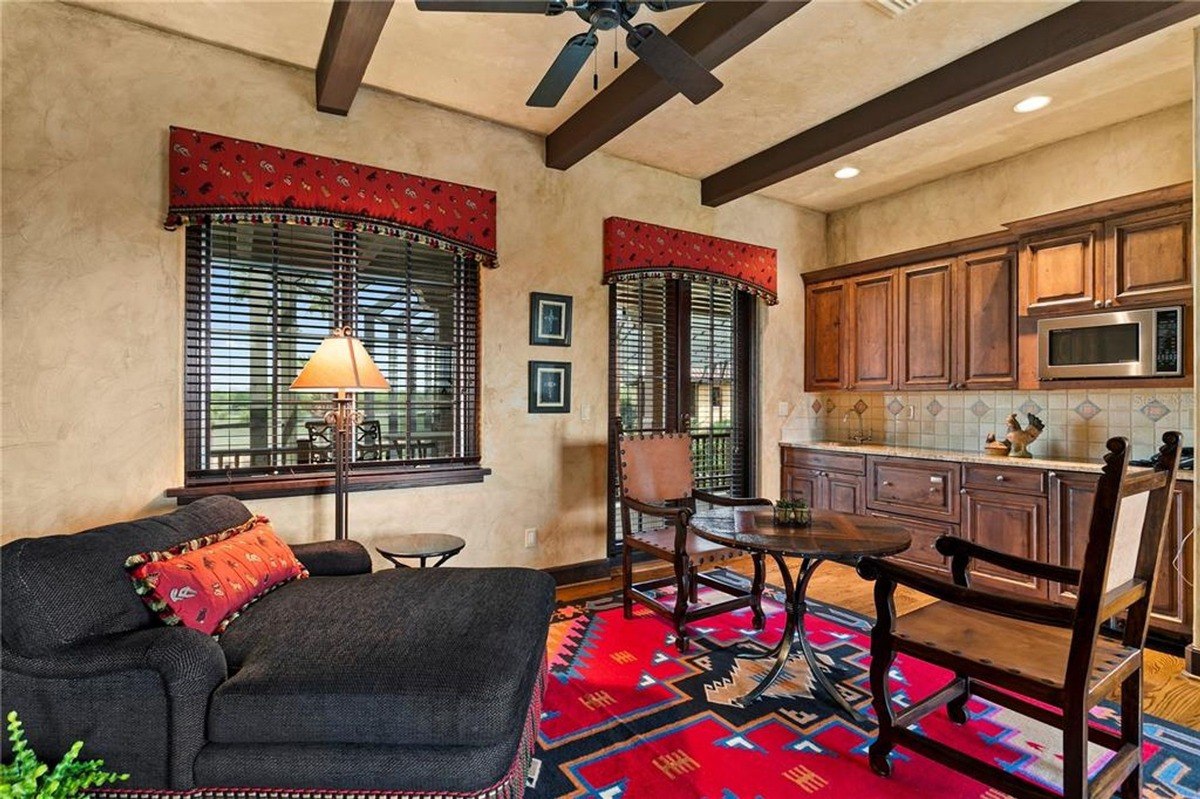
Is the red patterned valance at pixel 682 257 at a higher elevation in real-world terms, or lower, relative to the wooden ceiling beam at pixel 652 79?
lower

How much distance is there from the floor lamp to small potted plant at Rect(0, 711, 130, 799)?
1.41 m

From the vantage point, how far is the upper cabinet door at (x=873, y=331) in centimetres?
441

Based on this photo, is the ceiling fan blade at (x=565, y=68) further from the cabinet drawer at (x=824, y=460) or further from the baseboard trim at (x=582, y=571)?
the cabinet drawer at (x=824, y=460)

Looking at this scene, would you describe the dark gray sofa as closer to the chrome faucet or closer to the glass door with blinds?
the glass door with blinds

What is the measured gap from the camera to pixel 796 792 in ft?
5.91

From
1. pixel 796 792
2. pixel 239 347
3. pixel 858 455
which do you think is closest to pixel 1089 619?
pixel 796 792

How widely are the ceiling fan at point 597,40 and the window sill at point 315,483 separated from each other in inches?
80.1

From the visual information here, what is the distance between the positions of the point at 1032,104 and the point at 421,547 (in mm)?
4096

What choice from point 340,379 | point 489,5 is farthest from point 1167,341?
point 340,379

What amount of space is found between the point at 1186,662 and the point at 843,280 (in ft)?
10.2

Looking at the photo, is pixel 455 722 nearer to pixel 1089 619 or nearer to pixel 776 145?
pixel 1089 619

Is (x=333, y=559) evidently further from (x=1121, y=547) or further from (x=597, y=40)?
(x=1121, y=547)

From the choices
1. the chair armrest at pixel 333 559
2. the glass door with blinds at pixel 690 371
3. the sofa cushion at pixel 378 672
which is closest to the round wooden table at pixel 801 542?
the sofa cushion at pixel 378 672

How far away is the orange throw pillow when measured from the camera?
170 centimetres
